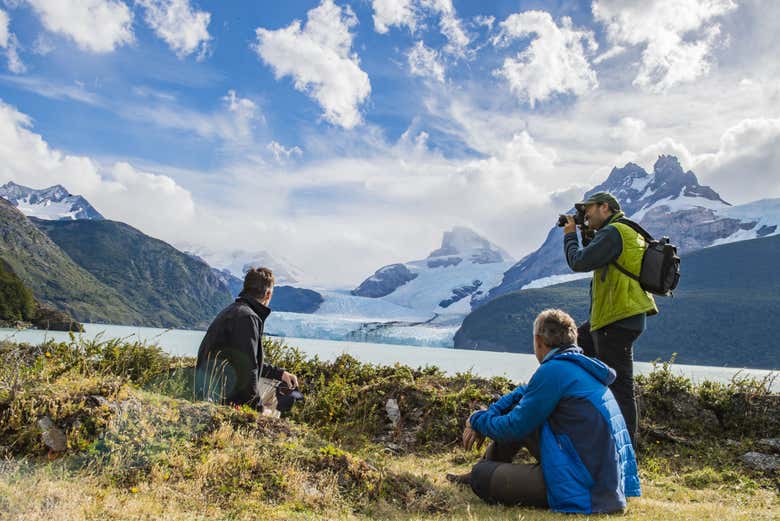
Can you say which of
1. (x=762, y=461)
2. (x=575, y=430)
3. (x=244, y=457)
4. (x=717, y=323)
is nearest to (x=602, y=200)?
(x=575, y=430)

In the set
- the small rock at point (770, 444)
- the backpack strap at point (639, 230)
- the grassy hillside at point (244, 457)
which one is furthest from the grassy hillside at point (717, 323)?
the backpack strap at point (639, 230)

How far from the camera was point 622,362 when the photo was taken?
5.61 metres

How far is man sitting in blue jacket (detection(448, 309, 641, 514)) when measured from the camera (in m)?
4.15

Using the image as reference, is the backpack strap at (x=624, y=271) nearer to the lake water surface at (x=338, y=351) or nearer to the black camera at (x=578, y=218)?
the black camera at (x=578, y=218)

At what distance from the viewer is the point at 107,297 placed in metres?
194

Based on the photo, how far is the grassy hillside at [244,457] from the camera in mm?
3865

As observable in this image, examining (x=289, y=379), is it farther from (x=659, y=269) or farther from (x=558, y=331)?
(x=659, y=269)

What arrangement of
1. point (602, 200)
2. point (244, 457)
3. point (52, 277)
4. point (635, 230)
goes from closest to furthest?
point (244, 457) → point (635, 230) → point (602, 200) → point (52, 277)

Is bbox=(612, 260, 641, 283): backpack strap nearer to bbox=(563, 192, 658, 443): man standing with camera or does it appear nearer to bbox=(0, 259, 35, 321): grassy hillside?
bbox=(563, 192, 658, 443): man standing with camera

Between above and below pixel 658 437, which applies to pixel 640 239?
above

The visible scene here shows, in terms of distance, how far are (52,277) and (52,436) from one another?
204 meters

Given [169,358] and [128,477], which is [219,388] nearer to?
[128,477]

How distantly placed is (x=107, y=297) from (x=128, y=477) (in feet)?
700

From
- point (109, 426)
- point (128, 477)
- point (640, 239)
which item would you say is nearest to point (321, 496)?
point (128, 477)
